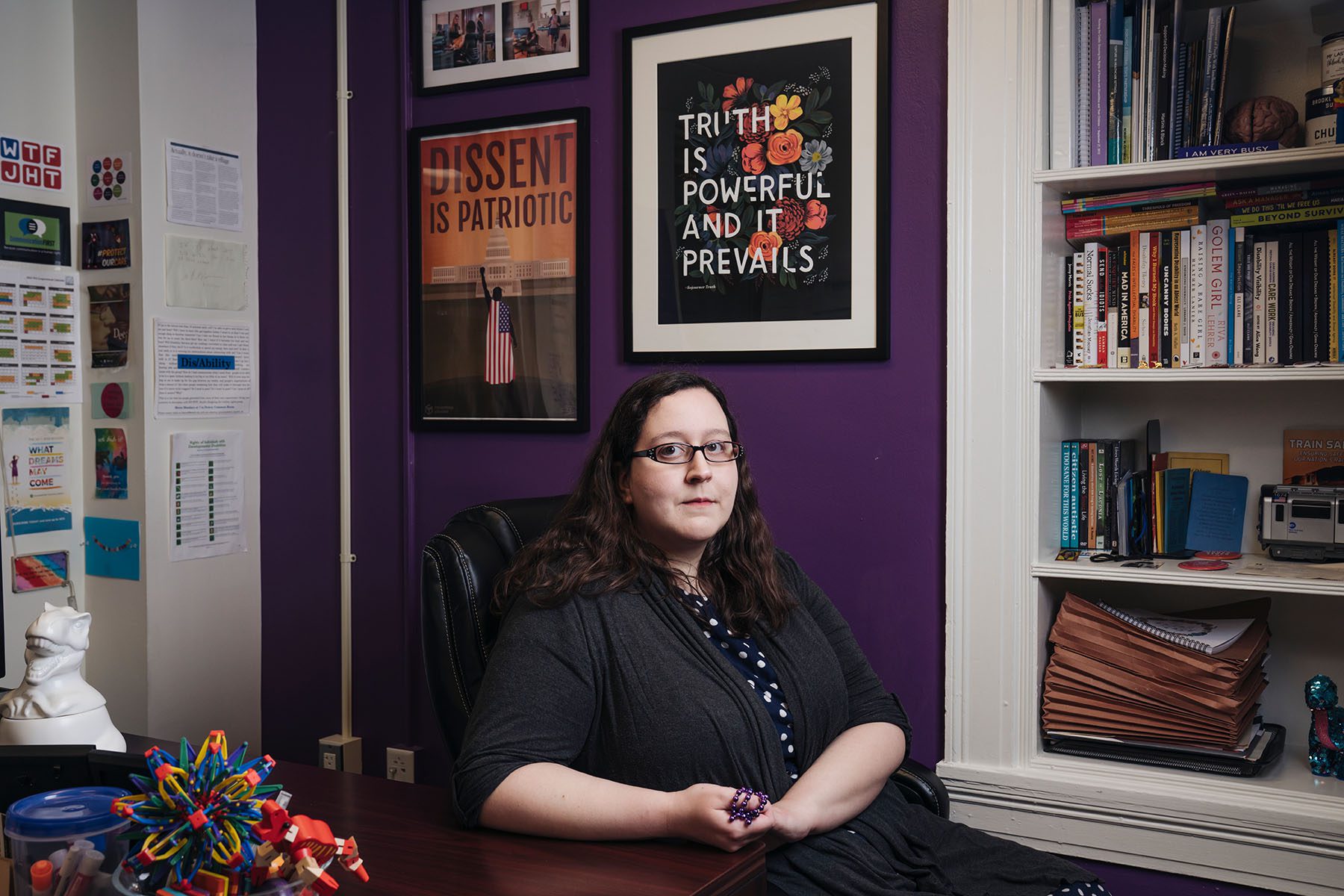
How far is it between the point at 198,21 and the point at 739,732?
232 centimetres

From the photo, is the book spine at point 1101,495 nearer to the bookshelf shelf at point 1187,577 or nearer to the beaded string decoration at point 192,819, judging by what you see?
the bookshelf shelf at point 1187,577

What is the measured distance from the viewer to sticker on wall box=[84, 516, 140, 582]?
9.08ft

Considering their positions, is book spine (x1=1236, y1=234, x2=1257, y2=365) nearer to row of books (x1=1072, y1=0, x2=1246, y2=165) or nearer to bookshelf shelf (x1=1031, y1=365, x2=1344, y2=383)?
bookshelf shelf (x1=1031, y1=365, x2=1344, y2=383)

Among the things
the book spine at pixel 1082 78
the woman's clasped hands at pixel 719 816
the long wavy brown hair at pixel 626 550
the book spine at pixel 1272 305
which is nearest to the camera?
the woman's clasped hands at pixel 719 816

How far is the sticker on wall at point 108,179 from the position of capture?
273 centimetres

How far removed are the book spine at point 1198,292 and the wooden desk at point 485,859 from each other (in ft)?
4.36

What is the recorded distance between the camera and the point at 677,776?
1567 millimetres

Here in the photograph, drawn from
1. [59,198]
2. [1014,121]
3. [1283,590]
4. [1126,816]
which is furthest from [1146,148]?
[59,198]

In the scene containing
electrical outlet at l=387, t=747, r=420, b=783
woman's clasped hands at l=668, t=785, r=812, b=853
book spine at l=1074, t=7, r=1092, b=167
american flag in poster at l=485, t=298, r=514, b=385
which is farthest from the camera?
electrical outlet at l=387, t=747, r=420, b=783

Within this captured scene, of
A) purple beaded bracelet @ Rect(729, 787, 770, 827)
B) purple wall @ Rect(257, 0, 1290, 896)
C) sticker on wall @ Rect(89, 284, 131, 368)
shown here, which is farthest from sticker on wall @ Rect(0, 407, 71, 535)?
purple beaded bracelet @ Rect(729, 787, 770, 827)

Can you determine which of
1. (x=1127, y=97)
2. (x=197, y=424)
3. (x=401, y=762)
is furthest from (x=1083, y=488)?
(x=197, y=424)

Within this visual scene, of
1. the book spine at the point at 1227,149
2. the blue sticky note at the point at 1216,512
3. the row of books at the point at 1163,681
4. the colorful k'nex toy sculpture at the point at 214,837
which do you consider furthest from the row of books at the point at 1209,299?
the colorful k'nex toy sculpture at the point at 214,837

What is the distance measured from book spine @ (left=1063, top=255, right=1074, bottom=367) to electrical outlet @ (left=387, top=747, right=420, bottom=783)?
182 centimetres

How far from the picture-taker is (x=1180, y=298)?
209cm
